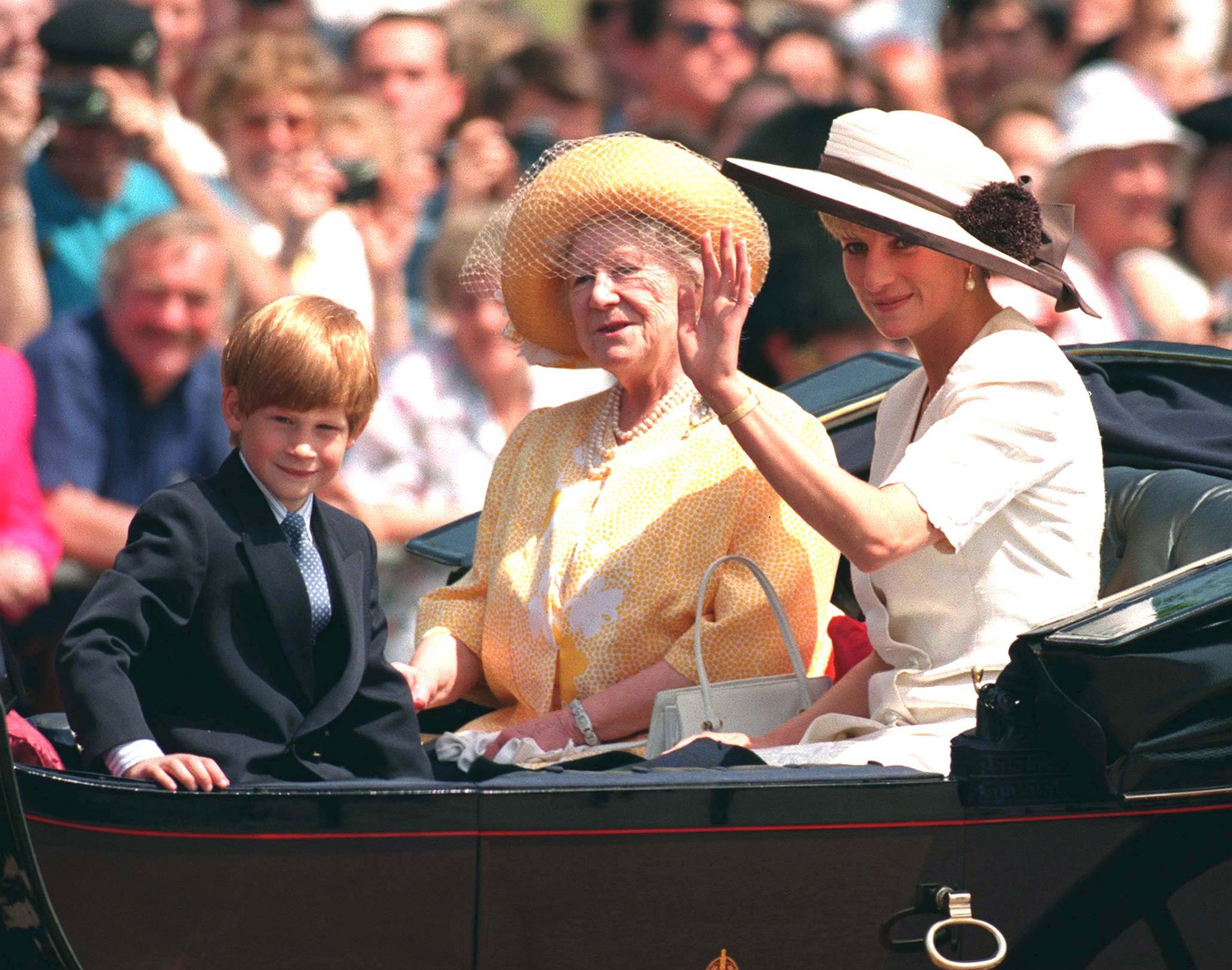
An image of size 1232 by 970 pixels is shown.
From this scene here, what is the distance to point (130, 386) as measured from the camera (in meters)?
5.04

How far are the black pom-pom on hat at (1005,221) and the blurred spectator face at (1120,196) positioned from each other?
3227 mm

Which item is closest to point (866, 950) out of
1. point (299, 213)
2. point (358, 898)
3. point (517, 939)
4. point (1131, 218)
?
point (517, 939)

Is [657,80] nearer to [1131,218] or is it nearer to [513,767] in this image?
[1131,218]

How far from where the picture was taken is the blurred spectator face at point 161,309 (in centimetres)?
501

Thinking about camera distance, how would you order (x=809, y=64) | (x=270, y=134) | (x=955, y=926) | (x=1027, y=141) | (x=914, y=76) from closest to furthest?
(x=955, y=926) → (x=270, y=134) → (x=1027, y=141) → (x=809, y=64) → (x=914, y=76)

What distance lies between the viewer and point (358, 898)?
2.64 meters

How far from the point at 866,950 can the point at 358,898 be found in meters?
0.67

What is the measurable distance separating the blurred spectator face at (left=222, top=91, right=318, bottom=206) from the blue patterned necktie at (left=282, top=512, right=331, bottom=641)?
302cm

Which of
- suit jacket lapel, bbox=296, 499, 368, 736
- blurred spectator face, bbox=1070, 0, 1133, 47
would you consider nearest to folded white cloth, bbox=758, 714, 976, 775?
suit jacket lapel, bbox=296, 499, 368, 736

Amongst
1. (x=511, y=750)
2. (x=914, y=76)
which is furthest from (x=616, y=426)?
(x=914, y=76)

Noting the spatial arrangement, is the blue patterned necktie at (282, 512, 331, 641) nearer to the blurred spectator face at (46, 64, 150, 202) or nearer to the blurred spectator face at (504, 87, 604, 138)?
the blurred spectator face at (46, 64, 150, 202)

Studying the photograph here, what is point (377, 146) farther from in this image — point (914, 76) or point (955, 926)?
point (955, 926)

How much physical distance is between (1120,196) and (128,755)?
4334 millimetres

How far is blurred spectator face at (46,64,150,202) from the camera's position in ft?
17.5
